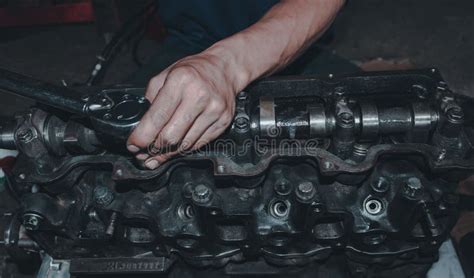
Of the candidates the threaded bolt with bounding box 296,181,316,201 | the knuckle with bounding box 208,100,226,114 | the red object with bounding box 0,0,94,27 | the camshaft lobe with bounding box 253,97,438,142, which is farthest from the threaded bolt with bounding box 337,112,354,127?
the red object with bounding box 0,0,94,27

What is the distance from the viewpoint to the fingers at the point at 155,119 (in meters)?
0.91

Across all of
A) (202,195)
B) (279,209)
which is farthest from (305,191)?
(202,195)

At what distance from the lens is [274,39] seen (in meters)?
1.19

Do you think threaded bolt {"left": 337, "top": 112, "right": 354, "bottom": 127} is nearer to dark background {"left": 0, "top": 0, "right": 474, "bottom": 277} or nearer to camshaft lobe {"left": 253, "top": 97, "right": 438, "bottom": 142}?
camshaft lobe {"left": 253, "top": 97, "right": 438, "bottom": 142}

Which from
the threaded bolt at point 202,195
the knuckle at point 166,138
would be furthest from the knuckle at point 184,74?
Result: the threaded bolt at point 202,195

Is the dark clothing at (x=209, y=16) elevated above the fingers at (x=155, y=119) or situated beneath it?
situated beneath

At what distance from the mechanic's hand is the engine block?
4 cm

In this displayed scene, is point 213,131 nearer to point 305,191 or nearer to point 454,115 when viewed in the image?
point 305,191

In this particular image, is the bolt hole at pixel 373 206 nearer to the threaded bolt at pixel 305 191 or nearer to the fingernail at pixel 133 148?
the threaded bolt at pixel 305 191

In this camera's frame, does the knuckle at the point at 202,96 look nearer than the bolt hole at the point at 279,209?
Yes

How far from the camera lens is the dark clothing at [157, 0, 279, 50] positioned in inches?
62.9

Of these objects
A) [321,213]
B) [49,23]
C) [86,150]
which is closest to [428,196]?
[321,213]

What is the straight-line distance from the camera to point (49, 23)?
2.80 meters

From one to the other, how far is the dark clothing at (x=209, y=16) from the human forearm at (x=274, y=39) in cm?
28
